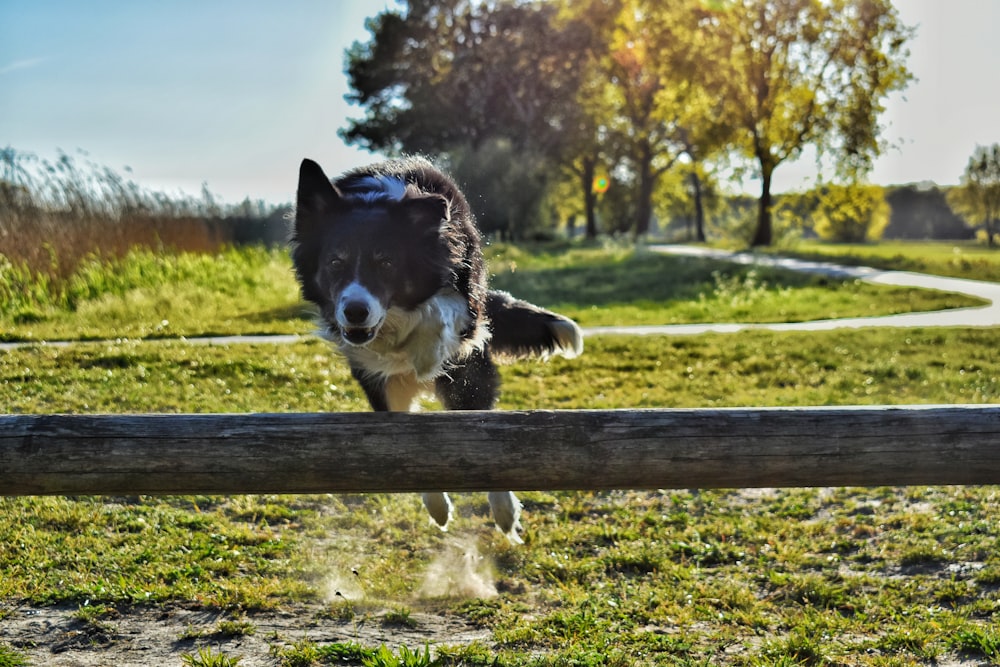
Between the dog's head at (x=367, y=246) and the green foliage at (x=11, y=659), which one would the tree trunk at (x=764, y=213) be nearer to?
the dog's head at (x=367, y=246)

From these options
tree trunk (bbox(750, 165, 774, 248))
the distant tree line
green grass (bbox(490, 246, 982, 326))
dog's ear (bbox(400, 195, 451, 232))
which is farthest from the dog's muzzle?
tree trunk (bbox(750, 165, 774, 248))

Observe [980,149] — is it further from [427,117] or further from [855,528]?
[855,528]

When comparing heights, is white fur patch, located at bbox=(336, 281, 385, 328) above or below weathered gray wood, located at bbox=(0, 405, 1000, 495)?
above

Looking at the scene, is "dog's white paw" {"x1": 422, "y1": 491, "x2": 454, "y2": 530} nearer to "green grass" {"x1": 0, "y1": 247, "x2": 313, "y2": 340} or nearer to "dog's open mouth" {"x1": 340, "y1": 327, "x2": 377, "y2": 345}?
"dog's open mouth" {"x1": 340, "y1": 327, "x2": 377, "y2": 345}

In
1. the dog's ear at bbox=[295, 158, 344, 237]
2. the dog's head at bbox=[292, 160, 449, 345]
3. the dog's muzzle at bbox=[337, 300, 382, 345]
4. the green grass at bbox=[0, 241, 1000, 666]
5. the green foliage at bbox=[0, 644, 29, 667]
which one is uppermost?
the dog's ear at bbox=[295, 158, 344, 237]

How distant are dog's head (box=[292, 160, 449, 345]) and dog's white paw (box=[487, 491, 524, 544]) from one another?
3.87ft

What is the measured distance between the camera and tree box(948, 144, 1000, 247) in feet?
164

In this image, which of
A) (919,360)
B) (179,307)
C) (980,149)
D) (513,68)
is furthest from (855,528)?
(980,149)

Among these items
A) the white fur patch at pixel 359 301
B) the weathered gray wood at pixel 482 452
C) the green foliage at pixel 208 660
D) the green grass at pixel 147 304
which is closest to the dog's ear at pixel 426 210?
the white fur patch at pixel 359 301

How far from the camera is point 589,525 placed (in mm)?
4844

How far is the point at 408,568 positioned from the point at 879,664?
7.20ft

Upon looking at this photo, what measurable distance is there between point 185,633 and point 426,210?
213 cm

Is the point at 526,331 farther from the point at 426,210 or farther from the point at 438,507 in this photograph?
the point at 426,210

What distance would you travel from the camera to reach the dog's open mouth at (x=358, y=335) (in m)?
3.62
